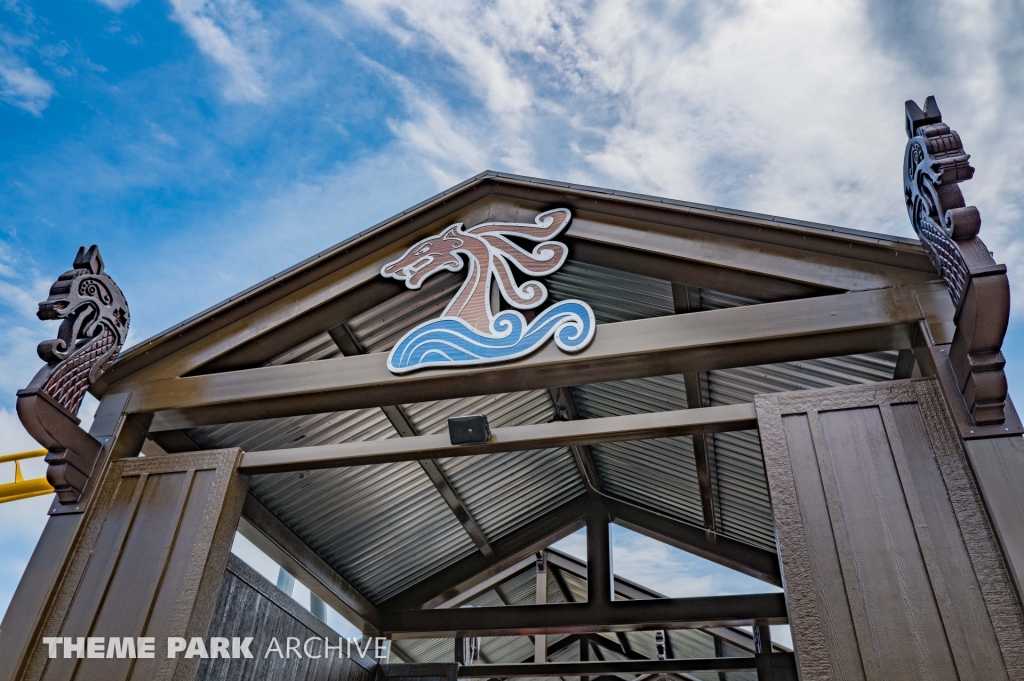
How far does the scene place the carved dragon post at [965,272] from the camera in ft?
11.9

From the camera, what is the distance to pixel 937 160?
3.91 meters

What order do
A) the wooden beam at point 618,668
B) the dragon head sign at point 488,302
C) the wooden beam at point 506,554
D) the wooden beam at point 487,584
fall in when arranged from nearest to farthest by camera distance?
1. the dragon head sign at point 488,302
2. the wooden beam at point 618,668
3. the wooden beam at point 506,554
4. the wooden beam at point 487,584

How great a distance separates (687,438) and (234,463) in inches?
175

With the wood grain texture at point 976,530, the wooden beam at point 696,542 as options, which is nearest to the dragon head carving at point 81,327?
the wood grain texture at point 976,530

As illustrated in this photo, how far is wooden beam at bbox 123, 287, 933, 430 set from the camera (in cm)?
440

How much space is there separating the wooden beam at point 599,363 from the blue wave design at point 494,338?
6 centimetres

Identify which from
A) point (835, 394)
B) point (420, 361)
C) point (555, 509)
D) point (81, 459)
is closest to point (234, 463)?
point (81, 459)

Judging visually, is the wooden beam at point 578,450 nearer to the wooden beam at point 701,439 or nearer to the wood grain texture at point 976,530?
the wooden beam at point 701,439

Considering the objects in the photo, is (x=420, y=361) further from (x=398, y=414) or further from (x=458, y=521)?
(x=458, y=521)

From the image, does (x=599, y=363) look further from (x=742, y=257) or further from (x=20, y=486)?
(x=20, y=486)

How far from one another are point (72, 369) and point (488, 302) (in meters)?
2.82

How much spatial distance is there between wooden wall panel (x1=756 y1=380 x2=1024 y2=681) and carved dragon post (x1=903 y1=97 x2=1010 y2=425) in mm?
290

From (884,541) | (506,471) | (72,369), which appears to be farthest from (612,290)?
(72,369)

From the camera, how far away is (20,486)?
8.83 m
